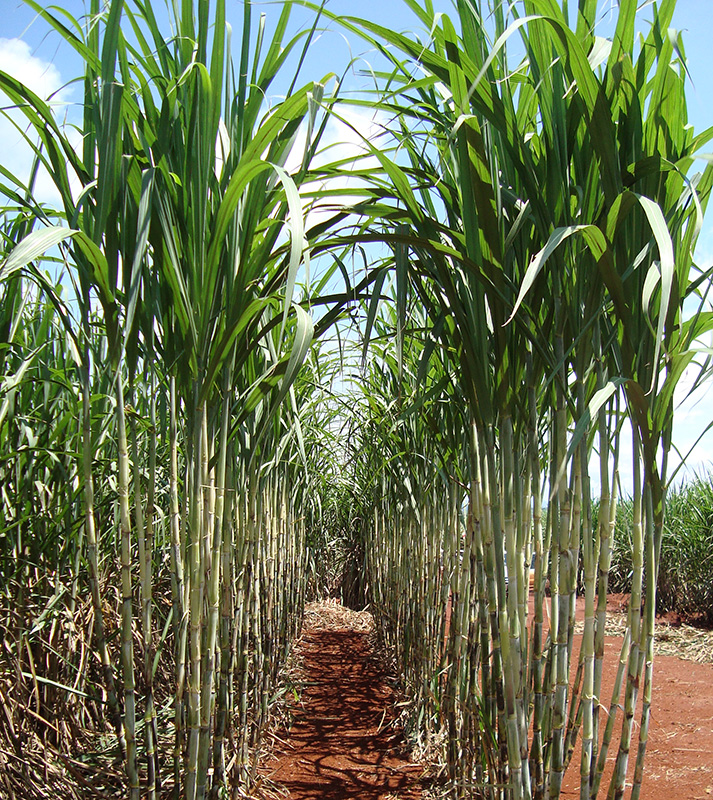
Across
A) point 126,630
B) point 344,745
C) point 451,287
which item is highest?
point 451,287

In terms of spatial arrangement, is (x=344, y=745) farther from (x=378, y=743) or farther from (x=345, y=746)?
(x=378, y=743)

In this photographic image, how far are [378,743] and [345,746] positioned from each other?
0.48 feet

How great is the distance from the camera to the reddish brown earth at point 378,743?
238 cm

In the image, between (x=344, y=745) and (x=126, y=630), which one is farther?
(x=344, y=745)

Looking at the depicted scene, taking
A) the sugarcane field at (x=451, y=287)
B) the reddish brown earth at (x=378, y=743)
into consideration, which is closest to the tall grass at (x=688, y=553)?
the reddish brown earth at (x=378, y=743)

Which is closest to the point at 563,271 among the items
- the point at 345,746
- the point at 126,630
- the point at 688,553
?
the point at 126,630

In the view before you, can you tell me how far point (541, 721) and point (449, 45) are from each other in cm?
117

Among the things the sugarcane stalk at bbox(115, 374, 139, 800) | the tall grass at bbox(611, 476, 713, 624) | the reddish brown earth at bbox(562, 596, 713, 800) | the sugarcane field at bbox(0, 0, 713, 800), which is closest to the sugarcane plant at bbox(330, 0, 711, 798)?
the sugarcane field at bbox(0, 0, 713, 800)

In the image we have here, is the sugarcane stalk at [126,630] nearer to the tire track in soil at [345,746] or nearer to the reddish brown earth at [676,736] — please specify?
the tire track in soil at [345,746]

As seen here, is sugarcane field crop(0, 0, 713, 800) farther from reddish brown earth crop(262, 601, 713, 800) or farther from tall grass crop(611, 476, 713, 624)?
tall grass crop(611, 476, 713, 624)

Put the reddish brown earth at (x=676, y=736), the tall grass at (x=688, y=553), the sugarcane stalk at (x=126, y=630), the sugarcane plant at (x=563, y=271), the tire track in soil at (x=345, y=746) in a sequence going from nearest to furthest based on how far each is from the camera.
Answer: the sugarcane plant at (x=563, y=271), the sugarcane stalk at (x=126, y=630), the reddish brown earth at (x=676, y=736), the tire track in soil at (x=345, y=746), the tall grass at (x=688, y=553)

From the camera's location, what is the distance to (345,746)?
293 cm

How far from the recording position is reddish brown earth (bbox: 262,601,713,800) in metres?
2.38

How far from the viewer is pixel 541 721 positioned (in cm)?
122
